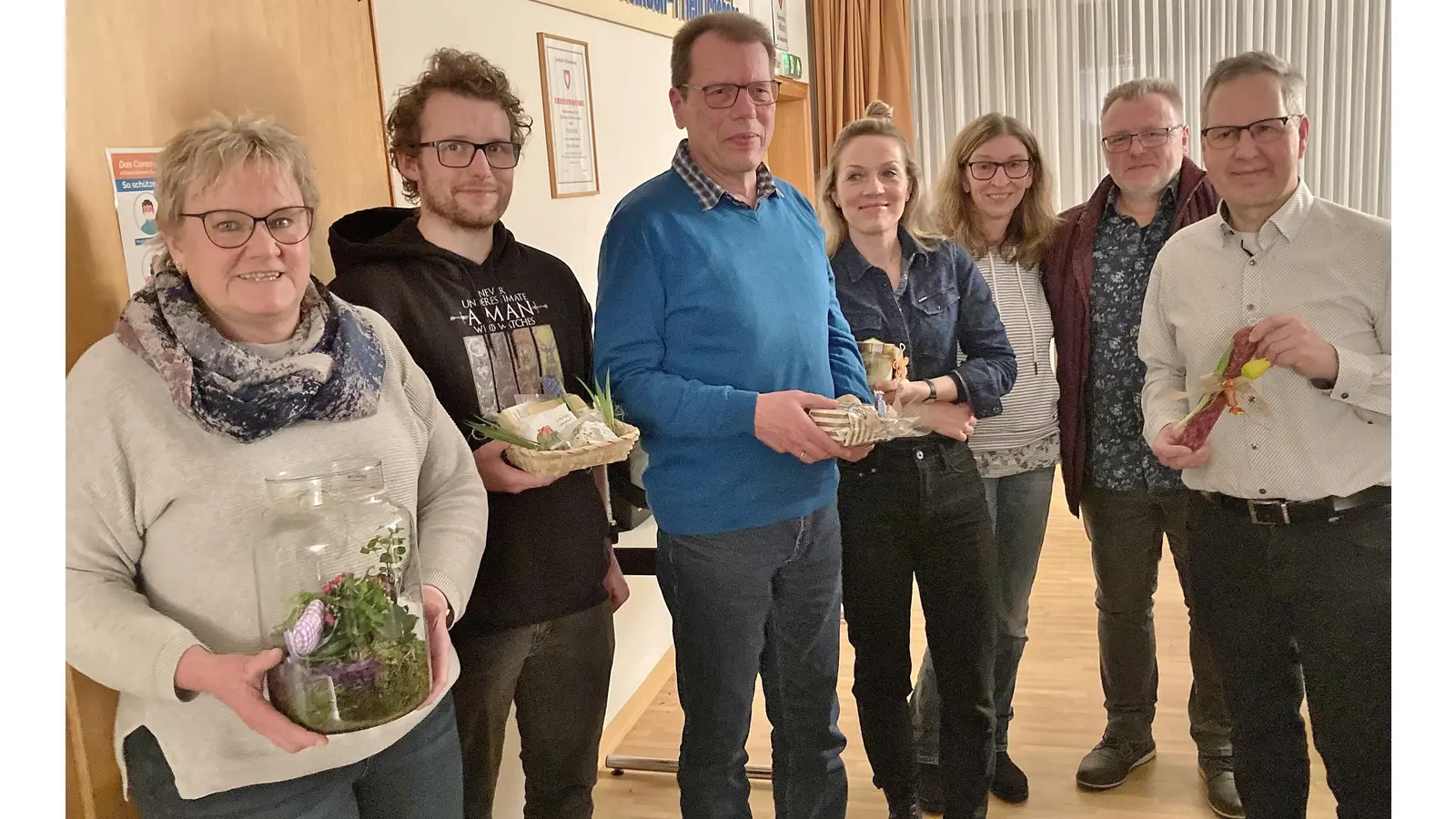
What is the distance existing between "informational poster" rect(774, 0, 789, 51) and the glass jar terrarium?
13.4ft

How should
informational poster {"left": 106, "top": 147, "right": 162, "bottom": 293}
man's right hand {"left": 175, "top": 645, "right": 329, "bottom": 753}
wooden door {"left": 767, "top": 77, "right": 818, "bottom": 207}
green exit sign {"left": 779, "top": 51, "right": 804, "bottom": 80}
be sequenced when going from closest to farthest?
man's right hand {"left": 175, "top": 645, "right": 329, "bottom": 753}
informational poster {"left": 106, "top": 147, "right": 162, "bottom": 293}
green exit sign {"left": 779, "top": 51, "right": 804, "bottom": 80}
wooden door {"left": 767, "top": 77, "right": 818, "bottom": 207}

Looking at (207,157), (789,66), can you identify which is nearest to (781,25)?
(789,66)

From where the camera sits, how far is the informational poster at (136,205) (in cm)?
128

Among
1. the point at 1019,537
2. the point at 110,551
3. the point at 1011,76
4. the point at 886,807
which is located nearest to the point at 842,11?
the point at 1011,76

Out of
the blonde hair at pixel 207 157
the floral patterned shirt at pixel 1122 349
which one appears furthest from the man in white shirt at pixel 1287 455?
the blonde hair at pixel 207 157

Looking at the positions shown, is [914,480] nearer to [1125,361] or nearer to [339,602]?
[1125,361]

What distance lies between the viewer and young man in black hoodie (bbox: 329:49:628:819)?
4.97ft

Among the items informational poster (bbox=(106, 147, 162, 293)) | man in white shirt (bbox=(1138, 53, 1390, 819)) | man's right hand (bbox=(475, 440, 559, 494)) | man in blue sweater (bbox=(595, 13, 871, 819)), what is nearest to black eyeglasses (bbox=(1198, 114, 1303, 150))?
man in white shirt (bbox=(1138, 53, 1390, 819))

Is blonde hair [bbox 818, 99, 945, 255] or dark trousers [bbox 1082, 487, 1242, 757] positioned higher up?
blonde hair [bbox 818, 99, 945, 255]

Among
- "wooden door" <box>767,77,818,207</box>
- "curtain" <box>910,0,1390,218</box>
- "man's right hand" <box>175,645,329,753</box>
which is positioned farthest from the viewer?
"curtain" <box>910,0,1390,218</box>

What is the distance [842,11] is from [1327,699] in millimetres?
4606

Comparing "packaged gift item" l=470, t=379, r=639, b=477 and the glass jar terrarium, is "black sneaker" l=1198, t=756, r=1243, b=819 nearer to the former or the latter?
"packaged gift item" l=470, t=379, r=639, b=477

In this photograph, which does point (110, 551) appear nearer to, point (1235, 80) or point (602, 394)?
point (602, 394)

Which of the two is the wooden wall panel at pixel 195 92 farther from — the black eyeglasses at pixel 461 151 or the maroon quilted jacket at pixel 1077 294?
the maroon quilted jacket at pixel 1077 294
